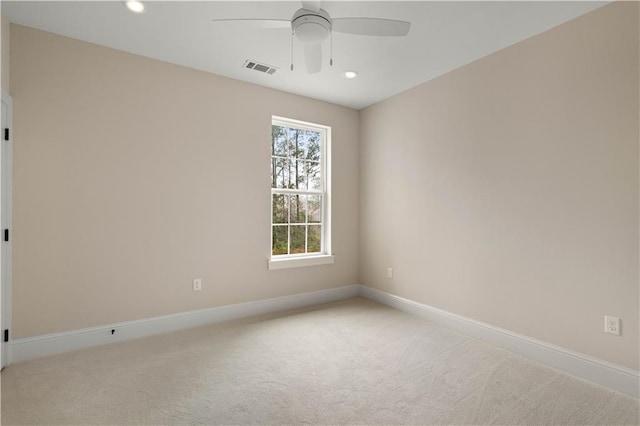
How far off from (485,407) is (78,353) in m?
3.19

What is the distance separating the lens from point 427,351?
2.79m

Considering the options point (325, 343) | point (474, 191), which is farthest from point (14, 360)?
point (474, 191)

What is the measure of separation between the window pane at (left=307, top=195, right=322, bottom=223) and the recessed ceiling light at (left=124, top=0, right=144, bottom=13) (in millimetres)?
2645

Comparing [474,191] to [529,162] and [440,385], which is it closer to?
[529,162]

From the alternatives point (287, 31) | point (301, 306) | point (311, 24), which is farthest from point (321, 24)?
point (301, 306)

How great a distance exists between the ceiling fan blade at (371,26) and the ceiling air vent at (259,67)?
137 centimetres

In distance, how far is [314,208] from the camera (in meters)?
4.38

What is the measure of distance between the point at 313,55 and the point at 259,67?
1.15 meters

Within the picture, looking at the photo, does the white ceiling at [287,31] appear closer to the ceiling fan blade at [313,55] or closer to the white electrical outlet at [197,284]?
the ceiling fan blade at [313,55]

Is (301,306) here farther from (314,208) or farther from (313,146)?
(313,146)

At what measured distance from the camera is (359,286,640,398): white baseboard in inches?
86.2

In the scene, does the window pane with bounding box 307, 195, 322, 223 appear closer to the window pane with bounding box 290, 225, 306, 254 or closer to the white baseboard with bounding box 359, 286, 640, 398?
the window pane with bounding box 290, 225, 306, 254

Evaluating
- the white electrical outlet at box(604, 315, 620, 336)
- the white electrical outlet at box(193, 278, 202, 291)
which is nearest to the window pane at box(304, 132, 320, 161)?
the white electrical outlet at box(193, 278, 202, 291)

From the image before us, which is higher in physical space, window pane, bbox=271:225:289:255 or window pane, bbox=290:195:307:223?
window pane, bbox=290:195:307:223
